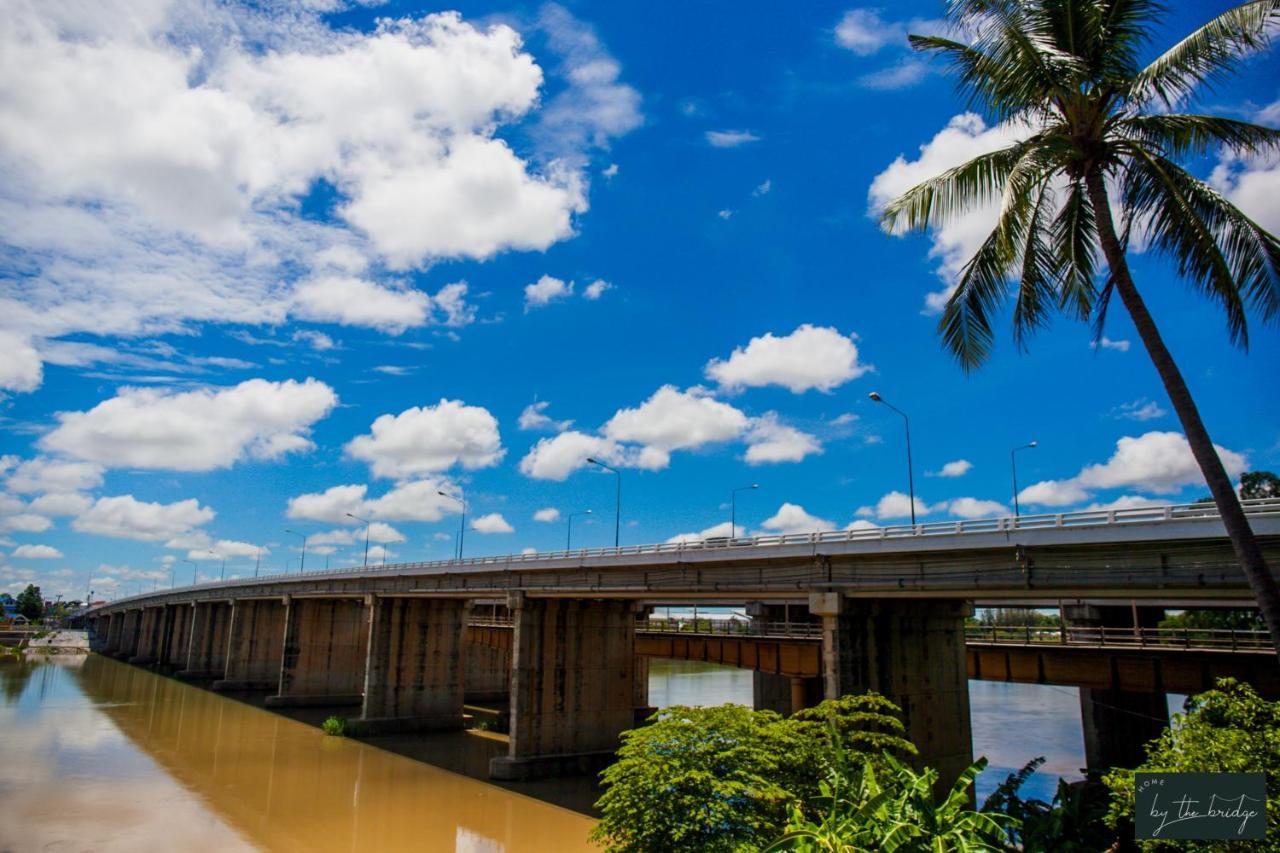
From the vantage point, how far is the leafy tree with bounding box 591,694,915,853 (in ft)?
47.2

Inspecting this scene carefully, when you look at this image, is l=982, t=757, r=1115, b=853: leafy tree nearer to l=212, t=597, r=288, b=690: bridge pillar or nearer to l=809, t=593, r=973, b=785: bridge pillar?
l=809, t=593, r=973, b=785: bridge pillar

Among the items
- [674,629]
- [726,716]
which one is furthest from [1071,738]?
[726,716]

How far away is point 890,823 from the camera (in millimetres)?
13688

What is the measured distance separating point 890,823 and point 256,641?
7935cm

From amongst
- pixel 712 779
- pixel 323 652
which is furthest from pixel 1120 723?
pixel 323 652

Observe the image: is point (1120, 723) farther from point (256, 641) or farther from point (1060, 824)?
point (256, 641)

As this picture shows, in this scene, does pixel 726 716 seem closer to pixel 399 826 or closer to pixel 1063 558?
pixel 1063 558

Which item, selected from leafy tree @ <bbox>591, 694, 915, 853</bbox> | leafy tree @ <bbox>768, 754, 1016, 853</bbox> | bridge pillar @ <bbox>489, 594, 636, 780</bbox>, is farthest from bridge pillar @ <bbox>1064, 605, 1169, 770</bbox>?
leafy tree @ <bbox>768, 754, 1016, 853</bbox>

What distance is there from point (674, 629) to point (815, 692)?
19.0 m

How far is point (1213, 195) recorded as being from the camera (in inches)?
631

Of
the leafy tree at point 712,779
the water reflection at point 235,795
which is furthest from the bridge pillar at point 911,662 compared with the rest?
the water reflection at point 235,795

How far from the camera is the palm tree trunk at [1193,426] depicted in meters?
14.0

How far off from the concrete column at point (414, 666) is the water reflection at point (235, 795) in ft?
12.0

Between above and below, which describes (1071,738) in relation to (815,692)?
below
